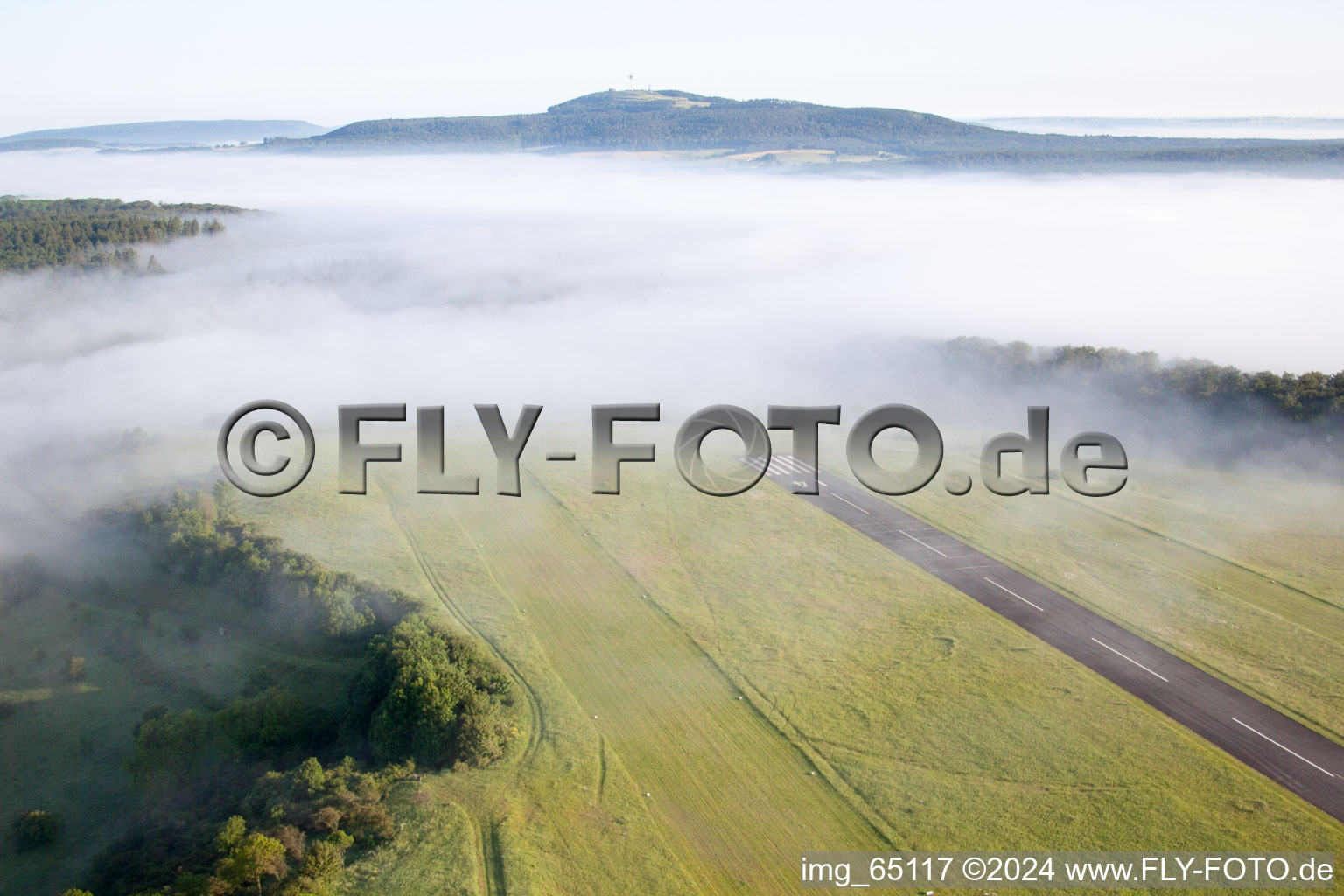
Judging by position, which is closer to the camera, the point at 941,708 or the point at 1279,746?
the point at 1279,746

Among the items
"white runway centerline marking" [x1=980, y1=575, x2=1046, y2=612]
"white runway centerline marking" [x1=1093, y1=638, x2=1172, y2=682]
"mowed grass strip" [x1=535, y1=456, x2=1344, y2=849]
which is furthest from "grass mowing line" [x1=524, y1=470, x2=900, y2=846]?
"white runway centerline marking" [x1=1093, y1=638, x2=1172, y2=682]

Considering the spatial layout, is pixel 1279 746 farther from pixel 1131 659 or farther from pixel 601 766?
pixel 601 766

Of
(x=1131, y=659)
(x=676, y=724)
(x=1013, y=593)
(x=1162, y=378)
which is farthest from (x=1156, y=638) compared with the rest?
(x=1162, y=378)

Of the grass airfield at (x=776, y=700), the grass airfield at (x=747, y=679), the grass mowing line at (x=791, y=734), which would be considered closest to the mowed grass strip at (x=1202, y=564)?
the grass airfield at (x=747, y=679)

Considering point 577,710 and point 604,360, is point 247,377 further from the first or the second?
point 577,710

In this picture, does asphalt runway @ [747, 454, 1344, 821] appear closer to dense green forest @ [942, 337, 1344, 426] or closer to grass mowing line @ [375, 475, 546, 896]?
grass mowing line @ [375, 475, 546, 896]

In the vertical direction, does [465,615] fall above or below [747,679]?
above

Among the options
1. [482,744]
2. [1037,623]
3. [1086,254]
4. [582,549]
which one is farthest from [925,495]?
[1086,254]
